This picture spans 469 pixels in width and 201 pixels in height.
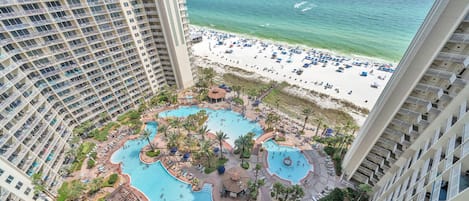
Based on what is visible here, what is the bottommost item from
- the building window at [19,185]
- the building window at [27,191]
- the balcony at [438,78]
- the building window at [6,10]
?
the building window at [27,191]

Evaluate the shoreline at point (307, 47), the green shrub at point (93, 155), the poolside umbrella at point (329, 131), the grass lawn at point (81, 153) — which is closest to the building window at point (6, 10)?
the grass lawn at point (81, 153)

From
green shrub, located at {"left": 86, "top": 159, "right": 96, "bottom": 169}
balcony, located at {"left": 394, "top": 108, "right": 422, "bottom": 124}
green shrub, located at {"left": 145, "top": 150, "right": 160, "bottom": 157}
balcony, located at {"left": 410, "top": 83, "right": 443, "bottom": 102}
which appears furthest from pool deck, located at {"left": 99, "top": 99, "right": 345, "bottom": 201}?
balcony, located at {"left": 410, "top": 83, "right": 443, "bottom": 102}

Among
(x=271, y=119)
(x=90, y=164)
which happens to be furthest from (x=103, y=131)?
(x=271, y=119)

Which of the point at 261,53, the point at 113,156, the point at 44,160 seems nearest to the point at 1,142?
the point at 44,160

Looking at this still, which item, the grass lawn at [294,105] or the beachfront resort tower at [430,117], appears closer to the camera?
the beachfront resort tower at [430,117]

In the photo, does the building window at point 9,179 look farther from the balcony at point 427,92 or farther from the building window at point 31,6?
the balcony at point 427,92

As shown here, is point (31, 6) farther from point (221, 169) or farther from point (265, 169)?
point (265, 169)

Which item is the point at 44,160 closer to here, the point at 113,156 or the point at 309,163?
the point at 113,156
